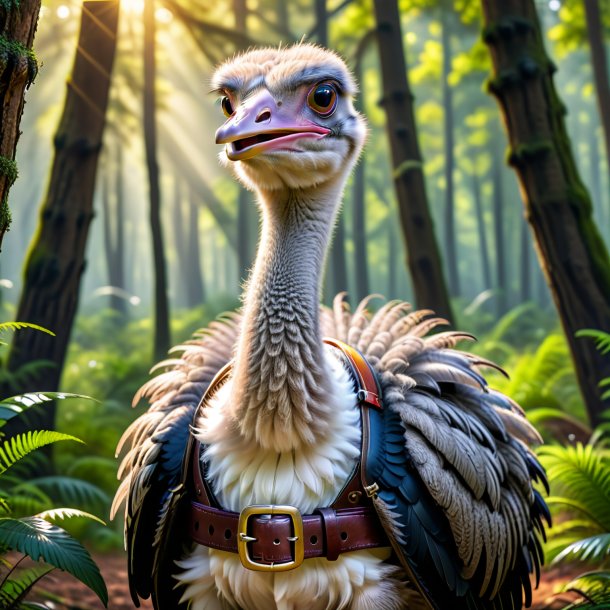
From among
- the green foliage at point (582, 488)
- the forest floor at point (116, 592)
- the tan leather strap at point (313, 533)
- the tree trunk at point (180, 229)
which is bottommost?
the forest floor at point (116, 592)

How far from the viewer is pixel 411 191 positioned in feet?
28.0

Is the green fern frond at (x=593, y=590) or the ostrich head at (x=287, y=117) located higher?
the ostrich head at (x=287, y=117)

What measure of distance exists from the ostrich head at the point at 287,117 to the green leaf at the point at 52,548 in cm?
159

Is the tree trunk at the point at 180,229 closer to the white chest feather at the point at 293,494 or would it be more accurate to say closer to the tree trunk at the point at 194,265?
the tree trunk at the point at 194,265

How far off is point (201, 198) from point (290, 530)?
24.6 metres

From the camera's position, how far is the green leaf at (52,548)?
311cm

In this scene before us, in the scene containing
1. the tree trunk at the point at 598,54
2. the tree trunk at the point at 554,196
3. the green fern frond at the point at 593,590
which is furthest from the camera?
the tree trunk at the point at 598,54

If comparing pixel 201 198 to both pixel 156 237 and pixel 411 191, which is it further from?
pixel 411 191

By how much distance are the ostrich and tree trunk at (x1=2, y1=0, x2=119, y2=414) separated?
3759 mm

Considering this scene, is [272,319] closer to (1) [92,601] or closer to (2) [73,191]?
(1) [92,601]

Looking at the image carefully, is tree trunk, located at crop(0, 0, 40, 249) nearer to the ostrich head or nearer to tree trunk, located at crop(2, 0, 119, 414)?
the ostrich head

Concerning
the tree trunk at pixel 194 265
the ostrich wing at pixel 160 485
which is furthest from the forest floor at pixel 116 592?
the tree trunk at pixel 194 265

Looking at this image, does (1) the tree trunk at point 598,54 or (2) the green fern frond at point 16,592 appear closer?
(2) the green fern frond at point 16,592

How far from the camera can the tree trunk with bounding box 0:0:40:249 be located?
115 inches
